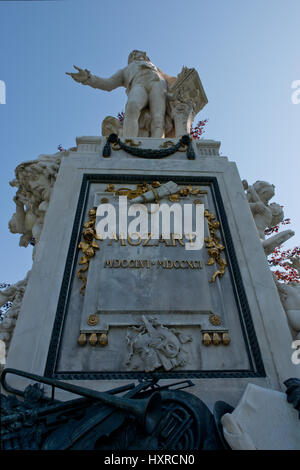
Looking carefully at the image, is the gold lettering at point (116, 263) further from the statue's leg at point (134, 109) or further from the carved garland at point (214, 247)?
the statue's leg at point (134, 109)

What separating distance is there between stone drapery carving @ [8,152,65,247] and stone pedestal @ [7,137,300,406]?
0.80m

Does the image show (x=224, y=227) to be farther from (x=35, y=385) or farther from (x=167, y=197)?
(x=35, y=385)

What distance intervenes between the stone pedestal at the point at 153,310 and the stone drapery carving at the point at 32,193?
2.62 feet

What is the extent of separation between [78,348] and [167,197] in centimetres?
288

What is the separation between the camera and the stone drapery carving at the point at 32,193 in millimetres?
5968

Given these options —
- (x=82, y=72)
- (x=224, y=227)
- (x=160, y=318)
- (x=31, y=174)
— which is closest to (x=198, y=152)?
(x=224, y=227)

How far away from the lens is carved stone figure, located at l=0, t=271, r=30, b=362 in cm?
413

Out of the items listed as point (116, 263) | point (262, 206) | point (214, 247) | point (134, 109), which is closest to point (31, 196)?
point (116, 263)

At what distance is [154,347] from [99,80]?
873 cm

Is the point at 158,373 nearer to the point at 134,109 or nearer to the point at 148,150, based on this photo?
the point at 148,150

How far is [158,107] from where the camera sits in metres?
8.69

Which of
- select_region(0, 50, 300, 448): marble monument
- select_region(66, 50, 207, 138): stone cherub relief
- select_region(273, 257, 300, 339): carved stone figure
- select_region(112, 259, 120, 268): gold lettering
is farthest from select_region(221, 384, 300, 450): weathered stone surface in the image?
select_region(66, 50, 207, 138): stone cherub relief

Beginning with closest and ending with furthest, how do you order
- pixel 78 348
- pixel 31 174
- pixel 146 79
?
1. pixel 78 348
2. pixel 31 174
3. pixel 146 79
